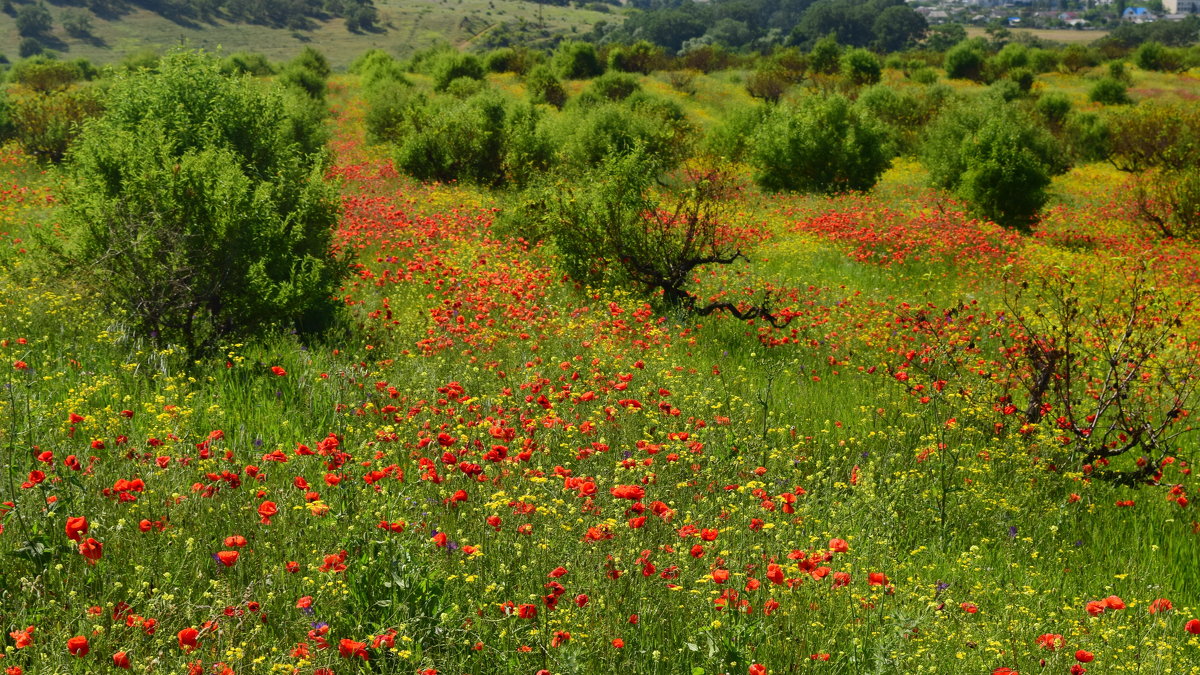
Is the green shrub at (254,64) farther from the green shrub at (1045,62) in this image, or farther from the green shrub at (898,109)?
the green shrub at (1045,62)

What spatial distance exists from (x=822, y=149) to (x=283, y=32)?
123 metres

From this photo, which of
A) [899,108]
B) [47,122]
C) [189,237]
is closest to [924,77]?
[899,108]

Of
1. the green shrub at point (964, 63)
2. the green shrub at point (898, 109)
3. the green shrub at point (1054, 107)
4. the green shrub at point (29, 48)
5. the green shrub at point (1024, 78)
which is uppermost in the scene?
the green shrub at point (964, 63)

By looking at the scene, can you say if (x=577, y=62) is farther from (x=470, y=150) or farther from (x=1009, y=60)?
(x=470, y=150)

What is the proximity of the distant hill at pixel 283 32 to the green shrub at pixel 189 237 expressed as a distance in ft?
285

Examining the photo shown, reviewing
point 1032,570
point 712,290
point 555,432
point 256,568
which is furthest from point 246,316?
point 1032,570

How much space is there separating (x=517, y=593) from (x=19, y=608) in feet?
6.09

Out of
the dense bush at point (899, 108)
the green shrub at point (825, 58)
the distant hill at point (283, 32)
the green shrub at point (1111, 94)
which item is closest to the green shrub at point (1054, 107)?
the dense bush at point (899, 108)

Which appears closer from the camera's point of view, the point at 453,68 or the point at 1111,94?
the point at 1111,94

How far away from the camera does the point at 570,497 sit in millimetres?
3973

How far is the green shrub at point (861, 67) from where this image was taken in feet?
138

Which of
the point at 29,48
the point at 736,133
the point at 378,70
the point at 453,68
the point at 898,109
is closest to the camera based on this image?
the point at 736,133

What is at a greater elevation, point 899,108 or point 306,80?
point 899,108

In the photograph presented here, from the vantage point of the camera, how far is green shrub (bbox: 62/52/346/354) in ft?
20.2
